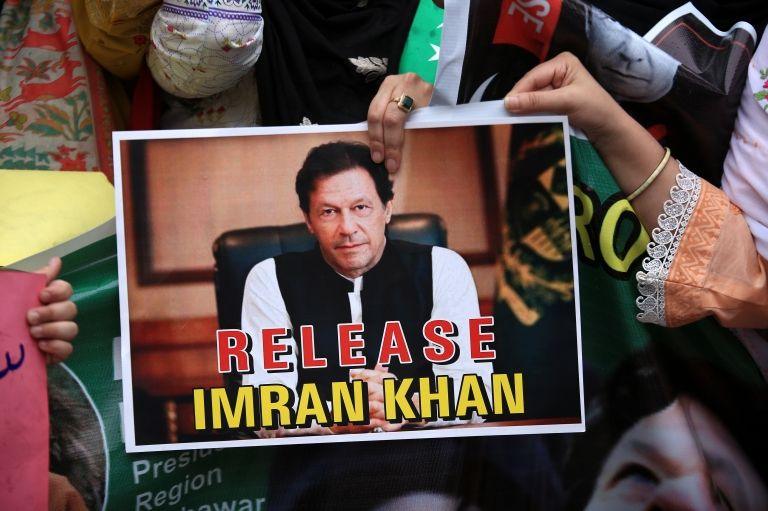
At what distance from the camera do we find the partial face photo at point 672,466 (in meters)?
0.92

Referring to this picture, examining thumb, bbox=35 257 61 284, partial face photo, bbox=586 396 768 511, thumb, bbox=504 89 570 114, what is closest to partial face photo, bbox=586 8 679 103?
thumb, bbox=504 89 570 114

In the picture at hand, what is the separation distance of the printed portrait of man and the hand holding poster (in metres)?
0.21

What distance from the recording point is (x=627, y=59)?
0.91 meters

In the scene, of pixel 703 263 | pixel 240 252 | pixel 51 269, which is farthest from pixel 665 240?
pixel 51 269

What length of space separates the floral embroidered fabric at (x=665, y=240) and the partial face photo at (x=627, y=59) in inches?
4.5

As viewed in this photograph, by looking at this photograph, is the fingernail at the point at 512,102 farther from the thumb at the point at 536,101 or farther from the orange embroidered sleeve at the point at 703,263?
the orange embroidered sleeve at the point at 703,263

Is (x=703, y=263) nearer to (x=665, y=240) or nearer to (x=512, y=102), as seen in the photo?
(x=665, y=240)

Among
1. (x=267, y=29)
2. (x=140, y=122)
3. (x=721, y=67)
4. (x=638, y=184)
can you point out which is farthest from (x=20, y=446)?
(x=721, y=67)

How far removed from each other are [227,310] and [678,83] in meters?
0.55

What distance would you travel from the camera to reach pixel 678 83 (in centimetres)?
91

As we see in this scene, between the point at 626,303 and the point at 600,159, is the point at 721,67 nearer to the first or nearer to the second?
the point at 600,159

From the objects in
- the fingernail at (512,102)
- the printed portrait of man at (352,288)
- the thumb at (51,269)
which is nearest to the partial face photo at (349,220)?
the printed portrait of man at (352,288)

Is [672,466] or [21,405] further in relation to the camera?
[672,466]

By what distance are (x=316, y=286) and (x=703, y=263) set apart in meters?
0.41
